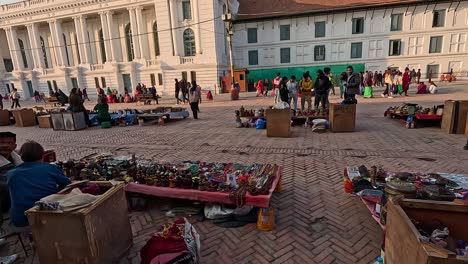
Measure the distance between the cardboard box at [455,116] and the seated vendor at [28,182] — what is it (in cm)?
1018

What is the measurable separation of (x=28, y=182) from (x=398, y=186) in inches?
179

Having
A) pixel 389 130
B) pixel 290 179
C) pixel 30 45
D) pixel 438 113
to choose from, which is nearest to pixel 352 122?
pixel 389 130

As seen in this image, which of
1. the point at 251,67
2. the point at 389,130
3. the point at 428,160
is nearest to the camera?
the point at 428,160

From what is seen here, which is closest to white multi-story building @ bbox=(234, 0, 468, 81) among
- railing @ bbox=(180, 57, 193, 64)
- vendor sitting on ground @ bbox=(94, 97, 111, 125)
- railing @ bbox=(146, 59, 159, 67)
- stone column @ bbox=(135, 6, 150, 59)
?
railing @ bbox=(180, 57, 193, 64)

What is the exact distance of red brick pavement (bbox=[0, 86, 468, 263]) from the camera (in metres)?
3.40

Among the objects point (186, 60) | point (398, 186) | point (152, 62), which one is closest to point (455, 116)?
→ point (398, 186)

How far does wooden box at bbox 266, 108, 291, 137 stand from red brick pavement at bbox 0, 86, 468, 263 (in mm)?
373

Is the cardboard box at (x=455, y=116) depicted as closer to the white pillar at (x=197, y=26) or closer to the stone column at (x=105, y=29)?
the white pillar at (x=197, y=26)

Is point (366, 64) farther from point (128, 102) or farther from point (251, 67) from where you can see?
point (128, 102)

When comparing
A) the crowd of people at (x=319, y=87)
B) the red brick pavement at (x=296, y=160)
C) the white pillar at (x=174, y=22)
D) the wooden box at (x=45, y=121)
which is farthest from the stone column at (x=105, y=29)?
the crowd of people at (x=319, y=87)

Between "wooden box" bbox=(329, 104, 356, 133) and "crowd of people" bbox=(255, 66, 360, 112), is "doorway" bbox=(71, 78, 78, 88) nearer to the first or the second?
"crowd of people" bbox=(255, 66, 360, 112)

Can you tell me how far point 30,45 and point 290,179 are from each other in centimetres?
4616

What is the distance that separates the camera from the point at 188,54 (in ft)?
100

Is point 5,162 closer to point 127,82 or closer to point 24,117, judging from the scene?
point 24,117
